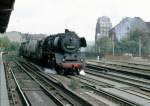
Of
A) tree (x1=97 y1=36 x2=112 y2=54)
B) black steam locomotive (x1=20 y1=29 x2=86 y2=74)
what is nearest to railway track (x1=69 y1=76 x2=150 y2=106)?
black steam locomotive (x1=20 y1=29 x2=86 y2=74)

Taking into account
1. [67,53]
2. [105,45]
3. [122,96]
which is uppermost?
[105,45]

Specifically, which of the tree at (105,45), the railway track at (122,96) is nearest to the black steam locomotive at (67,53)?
the railway track at (122,96)

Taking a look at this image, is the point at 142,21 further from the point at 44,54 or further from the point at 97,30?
the point at 44,54

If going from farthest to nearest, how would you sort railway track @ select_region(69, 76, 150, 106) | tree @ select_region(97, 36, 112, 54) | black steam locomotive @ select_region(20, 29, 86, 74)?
tree @ select_region(97, 36, 112, 54)
black steam locomotive @ select_region(20, 29, 86, 74)
railway track @ select_region(69, 76, 150, 106)

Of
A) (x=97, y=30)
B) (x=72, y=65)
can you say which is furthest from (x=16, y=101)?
(x=97, y=30)

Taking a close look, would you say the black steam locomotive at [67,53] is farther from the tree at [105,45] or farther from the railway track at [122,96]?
the tree at [105,45]

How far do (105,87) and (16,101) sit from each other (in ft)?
19.5

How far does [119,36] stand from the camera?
122m

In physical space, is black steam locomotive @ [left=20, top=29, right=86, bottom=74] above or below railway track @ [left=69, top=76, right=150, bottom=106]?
above

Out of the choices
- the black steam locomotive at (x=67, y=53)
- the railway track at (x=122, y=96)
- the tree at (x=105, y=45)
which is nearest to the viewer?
the railway track at (x=122, y=96)

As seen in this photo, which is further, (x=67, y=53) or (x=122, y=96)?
(x=67, y=53)

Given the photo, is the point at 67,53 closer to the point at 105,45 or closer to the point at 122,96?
the point at 122,96

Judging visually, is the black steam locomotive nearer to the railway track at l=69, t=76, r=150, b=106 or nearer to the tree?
the railway track at l=69, t=76, r=150, b=106

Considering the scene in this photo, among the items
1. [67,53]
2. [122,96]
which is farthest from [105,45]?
[122,96]
